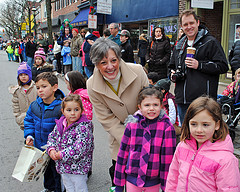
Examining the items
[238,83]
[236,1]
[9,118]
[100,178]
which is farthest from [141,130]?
[236,1]

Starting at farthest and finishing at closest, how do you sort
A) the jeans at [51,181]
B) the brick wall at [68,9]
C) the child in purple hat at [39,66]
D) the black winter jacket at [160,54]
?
the brick wall at [68,9], the black winter jacket at [160,54], the child in purple hat at [39,66], the jeans at [51,181]

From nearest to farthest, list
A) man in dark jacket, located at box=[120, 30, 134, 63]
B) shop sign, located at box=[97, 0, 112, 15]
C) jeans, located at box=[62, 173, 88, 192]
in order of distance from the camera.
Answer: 1. jeans, located at box=[62, 173, 88, 192]
2. man in dark jacket, located at box=[120, 30, 134, 63]
3. shop sign, located at box=[97, 0, 112, 15]

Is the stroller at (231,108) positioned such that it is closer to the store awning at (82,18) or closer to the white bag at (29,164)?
the white bag at (29,164)

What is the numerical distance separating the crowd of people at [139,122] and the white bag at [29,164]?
0.15 metres

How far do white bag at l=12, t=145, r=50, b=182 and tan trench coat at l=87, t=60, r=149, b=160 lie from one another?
2.63 feet

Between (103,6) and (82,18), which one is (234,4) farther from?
(82,18)

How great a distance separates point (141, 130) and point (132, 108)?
40 centimetres

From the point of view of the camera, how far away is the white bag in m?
2.77

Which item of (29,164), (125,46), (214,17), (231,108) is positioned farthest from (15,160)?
(214,17)

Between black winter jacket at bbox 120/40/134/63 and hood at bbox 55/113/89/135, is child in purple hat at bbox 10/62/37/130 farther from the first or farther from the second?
black winter jacket at bbox 120/40/134/63

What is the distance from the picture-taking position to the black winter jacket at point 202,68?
3.23 metres

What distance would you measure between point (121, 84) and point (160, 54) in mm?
4607

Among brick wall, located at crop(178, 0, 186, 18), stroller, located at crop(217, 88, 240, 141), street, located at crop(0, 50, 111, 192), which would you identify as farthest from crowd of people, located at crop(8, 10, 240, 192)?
brick wall, located at crop(178, 0, 186, 18)

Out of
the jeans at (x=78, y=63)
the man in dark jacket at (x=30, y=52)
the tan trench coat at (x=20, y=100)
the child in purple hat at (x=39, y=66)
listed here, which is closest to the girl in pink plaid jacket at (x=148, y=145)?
the tan trench coat at (x=20, y=100)
